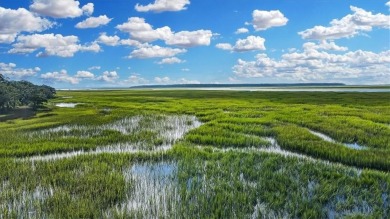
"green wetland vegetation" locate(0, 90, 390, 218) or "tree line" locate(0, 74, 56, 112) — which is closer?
"green wetland vegetation" locate(0, 90, 390, 218)

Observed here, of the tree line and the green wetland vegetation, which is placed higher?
the tree line

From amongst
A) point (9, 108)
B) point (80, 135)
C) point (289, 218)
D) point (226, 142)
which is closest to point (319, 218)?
point (289, 218)

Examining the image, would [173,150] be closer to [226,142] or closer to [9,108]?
[226,142]

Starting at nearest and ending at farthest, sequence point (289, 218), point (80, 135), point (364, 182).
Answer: point (289, 218) < point (364, 182) < point (80, 135)

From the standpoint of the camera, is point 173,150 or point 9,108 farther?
point 9,108

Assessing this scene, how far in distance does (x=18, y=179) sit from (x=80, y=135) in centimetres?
774

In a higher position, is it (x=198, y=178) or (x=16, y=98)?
(x=16, y=98)

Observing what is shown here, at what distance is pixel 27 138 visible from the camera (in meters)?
15.2

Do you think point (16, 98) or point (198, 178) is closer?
point (198, 178)

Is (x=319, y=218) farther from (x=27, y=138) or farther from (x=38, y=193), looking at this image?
(x=27, y=138)

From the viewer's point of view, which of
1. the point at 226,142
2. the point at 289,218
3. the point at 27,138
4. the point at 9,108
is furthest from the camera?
the point at 9,108

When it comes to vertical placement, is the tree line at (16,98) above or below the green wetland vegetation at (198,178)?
above

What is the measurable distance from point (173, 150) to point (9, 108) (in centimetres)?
2819

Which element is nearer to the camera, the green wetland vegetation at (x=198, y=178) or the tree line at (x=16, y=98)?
the green wetland vegetation at (x=198, y=178)
